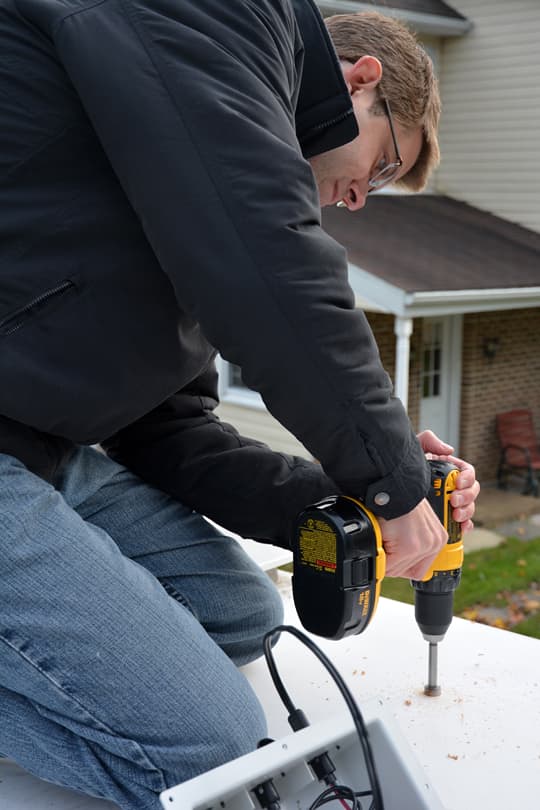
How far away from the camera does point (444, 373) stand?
37.2 ft

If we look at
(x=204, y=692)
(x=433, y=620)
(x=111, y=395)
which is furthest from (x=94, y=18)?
(x=433, y=620)

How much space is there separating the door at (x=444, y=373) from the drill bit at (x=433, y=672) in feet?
29.6

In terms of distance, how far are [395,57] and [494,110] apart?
396 inches

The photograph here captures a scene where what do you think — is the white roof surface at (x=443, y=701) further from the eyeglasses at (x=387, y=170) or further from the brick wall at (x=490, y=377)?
the brick wall at (x=490, y=377)

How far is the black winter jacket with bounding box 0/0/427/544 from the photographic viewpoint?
1.51 m

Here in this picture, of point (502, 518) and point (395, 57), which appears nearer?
point (395, 57)

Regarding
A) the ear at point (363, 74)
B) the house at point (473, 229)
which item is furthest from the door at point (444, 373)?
the ear at point (363, 74)

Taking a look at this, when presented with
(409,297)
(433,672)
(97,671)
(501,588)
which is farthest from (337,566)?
(409,297)

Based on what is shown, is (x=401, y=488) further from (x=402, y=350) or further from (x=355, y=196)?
(x=402, y=350)

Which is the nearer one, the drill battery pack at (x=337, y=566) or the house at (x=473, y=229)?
the drill battery pack at (x=337, y=566)

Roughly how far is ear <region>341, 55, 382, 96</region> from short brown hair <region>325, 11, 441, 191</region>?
2cm

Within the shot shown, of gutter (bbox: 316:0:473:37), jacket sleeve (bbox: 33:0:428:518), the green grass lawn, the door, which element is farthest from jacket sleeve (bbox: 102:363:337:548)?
the door

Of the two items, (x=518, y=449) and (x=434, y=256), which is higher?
(x=434, y=256)

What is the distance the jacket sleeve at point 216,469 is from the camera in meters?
2.29
